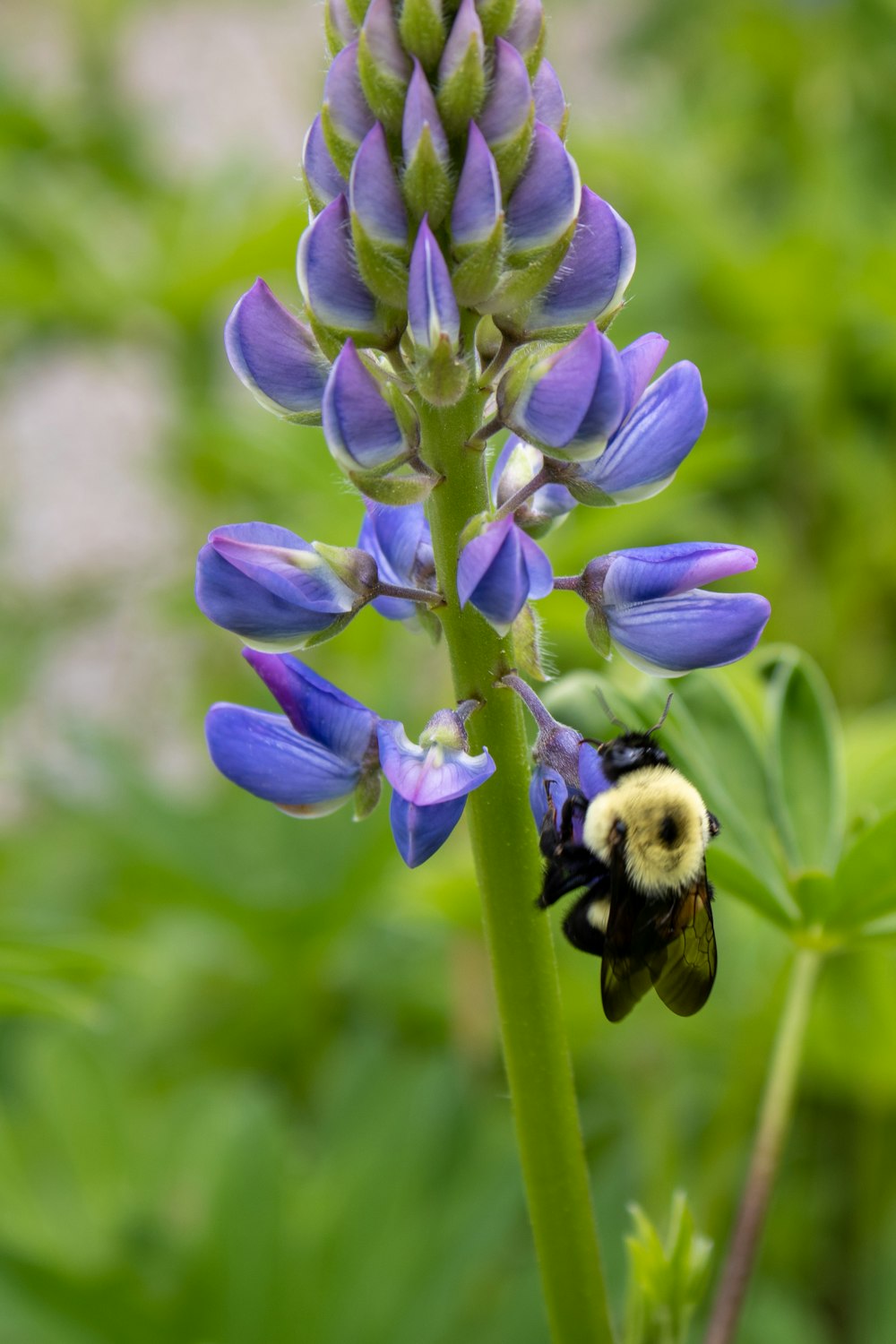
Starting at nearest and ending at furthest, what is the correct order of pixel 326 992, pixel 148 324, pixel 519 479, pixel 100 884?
pixel 519 479
pixel 326 992
pixel 100 884
pixel 148 324

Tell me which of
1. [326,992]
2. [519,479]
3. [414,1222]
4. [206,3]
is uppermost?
[206,3]

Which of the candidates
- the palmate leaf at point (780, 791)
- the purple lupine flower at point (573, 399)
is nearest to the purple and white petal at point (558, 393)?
the purple lupine flower at point (573, 399)

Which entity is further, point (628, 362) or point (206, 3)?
point (206, 3)

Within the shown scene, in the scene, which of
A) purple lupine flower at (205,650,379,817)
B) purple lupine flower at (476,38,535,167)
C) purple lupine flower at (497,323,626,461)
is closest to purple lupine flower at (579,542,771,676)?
purple lupine flower at (497,323,626,461)

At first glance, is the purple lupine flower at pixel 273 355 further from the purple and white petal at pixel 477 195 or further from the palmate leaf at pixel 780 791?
the palmate leaf at pixel 780 791

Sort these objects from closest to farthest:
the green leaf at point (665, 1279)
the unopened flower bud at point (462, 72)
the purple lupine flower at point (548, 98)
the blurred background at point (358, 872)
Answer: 1. the unopened flower bud at point (462, 72)
2. the purple lupine flower at point (548, 98)
3. the green leaf at point (665, 1279)
4. the blurred background at point (358, 872)

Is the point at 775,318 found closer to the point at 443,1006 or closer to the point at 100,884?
the point at 443,1006

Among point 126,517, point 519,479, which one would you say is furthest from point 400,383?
point 126,517
